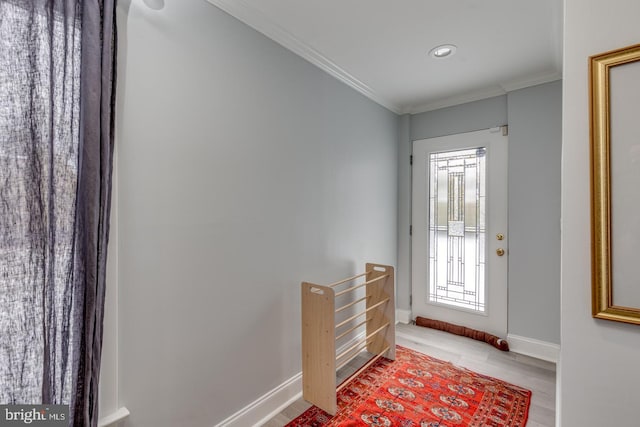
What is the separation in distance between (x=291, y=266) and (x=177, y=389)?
3.05 feet

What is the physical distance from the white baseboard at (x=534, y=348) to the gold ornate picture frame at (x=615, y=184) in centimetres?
203

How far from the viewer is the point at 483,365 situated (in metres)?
2.47

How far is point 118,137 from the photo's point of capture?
4.04ft

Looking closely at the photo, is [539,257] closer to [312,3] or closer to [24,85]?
[312,3]

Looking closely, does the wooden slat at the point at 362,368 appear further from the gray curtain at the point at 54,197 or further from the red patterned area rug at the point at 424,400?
the gray curtain at the point at 54,197

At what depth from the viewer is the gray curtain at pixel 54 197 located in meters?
0.95

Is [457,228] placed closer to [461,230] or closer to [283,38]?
[461,230]

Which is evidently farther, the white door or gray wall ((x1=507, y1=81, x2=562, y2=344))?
the white door

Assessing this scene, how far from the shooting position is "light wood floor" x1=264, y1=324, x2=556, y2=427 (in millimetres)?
1900

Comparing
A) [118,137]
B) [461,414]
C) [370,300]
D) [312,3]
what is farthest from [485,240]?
[118,137]

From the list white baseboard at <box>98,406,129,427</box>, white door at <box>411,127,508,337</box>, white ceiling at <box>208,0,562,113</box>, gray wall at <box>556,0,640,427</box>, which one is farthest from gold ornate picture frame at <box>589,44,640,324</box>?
white door at <box>411,127,508,337</box>

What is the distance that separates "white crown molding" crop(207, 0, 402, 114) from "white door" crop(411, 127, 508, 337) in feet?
3.79

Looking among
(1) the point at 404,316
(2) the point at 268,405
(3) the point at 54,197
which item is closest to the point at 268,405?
(2) the point at 268,405

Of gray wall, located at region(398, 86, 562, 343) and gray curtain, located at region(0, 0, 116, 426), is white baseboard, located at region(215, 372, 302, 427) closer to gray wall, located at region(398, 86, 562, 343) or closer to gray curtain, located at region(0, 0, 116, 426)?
gray curtain, located at region(0, 0, 116, 426)
